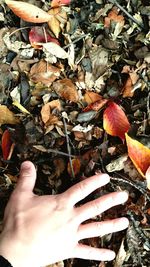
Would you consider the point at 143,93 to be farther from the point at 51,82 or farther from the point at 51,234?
the point at 51,234

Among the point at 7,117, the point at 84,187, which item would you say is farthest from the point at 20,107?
the point at 84,187

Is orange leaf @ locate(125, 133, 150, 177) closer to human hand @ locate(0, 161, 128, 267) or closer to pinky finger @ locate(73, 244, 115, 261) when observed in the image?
human hand @ locate(0, 161, 128, 267)

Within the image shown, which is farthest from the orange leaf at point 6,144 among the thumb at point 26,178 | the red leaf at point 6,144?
the thumb at point 26,178

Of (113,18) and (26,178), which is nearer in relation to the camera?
(26,178)

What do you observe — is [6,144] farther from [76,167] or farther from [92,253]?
[92,253]

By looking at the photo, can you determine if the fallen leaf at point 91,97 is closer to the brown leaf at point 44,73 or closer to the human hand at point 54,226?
the brown leaf at point 44,73

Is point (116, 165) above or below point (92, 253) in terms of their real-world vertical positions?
above

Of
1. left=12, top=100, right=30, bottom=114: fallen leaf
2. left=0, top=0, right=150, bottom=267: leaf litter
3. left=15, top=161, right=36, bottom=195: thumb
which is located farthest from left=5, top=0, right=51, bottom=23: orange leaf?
left=15, top=161, right=36, bottom=195: thumb
